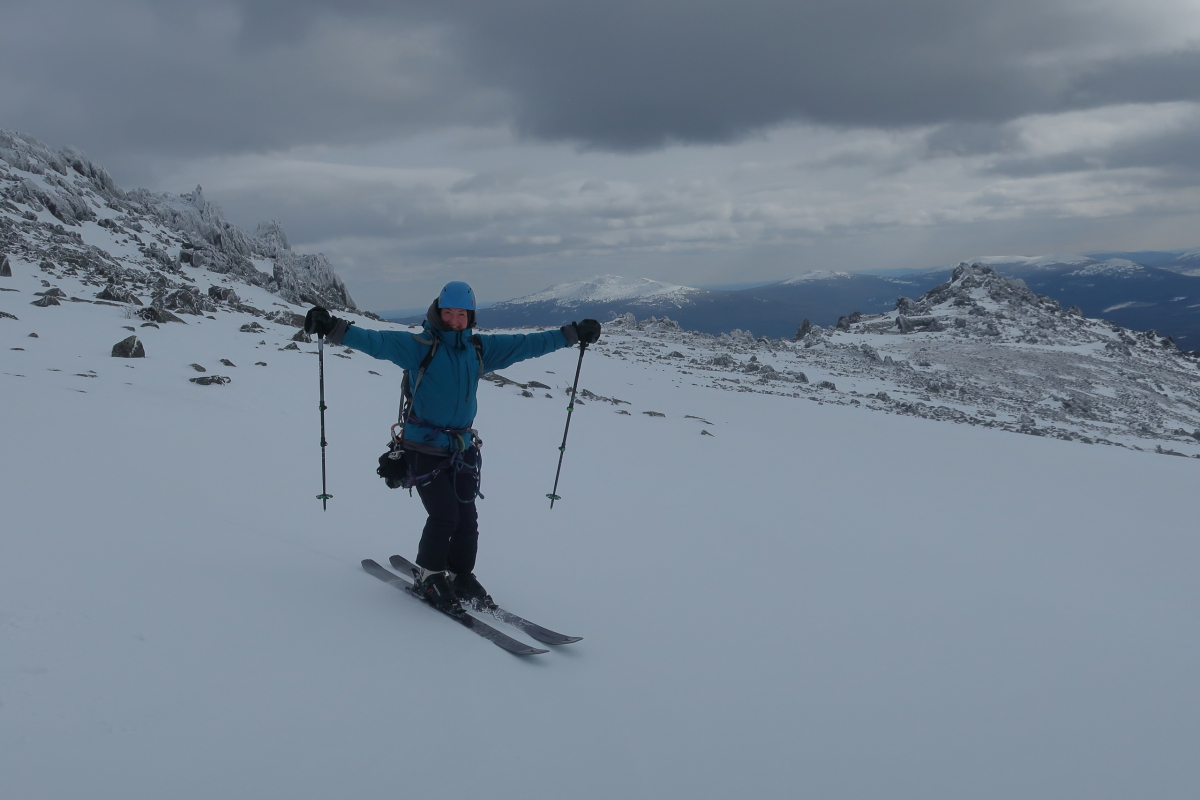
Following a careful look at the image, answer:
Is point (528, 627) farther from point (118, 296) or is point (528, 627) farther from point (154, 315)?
point (118, 296)

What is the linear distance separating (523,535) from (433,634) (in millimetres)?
3548

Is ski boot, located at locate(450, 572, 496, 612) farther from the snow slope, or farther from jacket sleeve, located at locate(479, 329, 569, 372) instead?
jacket sleeve, located at locate(479, 329, 569, 372)

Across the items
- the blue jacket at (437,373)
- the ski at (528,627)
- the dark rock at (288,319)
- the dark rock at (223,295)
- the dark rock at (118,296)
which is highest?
the dark rock at (223,295)

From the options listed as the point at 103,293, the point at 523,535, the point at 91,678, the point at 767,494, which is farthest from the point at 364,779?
the point at 103,293

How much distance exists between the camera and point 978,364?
218 ft

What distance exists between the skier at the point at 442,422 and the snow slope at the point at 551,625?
525 mm

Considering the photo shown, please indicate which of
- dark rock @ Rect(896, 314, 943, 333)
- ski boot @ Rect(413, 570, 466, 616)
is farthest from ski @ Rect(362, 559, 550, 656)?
dark rock @ Rect(896, 314, 943, 333)

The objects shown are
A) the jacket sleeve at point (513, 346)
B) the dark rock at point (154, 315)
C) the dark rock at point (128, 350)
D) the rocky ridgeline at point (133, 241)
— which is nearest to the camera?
the jacket sleeve at point (513, 346)

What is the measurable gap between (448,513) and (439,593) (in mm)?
754

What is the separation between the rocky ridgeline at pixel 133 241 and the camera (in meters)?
29.3

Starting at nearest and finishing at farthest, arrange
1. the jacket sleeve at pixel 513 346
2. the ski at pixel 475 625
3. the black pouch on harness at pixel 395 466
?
the ski at pixel 475 625 → the black pouch on harness at pixel 395 466 → the jacket sleeve at pixel 513 346

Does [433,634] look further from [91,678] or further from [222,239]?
[222,239]

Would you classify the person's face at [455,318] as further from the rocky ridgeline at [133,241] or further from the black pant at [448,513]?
the rocky ridgeline at [133,241]

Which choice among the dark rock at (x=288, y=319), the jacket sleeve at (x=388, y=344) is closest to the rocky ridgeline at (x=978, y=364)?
the dark rock at (x=288, y=319)
